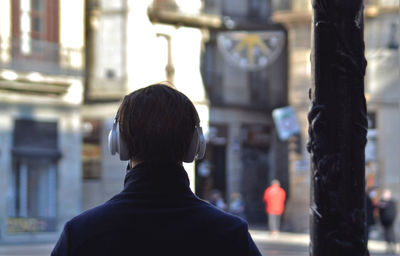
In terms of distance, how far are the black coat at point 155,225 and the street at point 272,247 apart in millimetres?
19498

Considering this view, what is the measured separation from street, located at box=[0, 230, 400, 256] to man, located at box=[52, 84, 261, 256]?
64.0ft

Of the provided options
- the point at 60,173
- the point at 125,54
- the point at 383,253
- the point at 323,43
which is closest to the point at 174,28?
the point at 125,54

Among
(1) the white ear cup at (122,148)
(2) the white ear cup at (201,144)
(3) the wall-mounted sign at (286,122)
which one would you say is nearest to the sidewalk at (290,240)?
(3) the wall-mounted sign at (286,122)

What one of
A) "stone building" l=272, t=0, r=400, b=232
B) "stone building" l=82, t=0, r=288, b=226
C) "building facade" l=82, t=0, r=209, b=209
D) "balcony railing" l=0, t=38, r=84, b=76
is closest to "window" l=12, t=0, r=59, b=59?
"balcony railing" l=0, t=38, r=84, b=76

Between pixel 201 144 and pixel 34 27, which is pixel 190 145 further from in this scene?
pixel 34 27

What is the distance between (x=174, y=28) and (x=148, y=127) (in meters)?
32.6

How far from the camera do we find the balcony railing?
29.8 metres

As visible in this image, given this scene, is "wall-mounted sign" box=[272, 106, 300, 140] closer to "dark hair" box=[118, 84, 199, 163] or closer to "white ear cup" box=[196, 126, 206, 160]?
"white ear cup" box=[196, 126, 206, 160]

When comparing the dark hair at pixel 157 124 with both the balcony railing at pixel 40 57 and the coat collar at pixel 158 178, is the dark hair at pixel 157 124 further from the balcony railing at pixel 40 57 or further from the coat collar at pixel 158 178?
the balcony railing at pixel 40 57

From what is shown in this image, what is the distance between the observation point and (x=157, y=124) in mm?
2506

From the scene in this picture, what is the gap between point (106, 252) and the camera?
2.46 meters

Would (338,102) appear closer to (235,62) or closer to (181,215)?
(181,215)

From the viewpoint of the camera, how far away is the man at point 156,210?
2.47 meters

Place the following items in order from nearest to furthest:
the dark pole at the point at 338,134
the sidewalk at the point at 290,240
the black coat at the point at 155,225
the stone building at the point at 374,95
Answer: the black coat at the point at 155,225 → the dark pole at the point at 338,134 → the sidewalk at the point at 290,240 → the stone building at the point at 374,95
